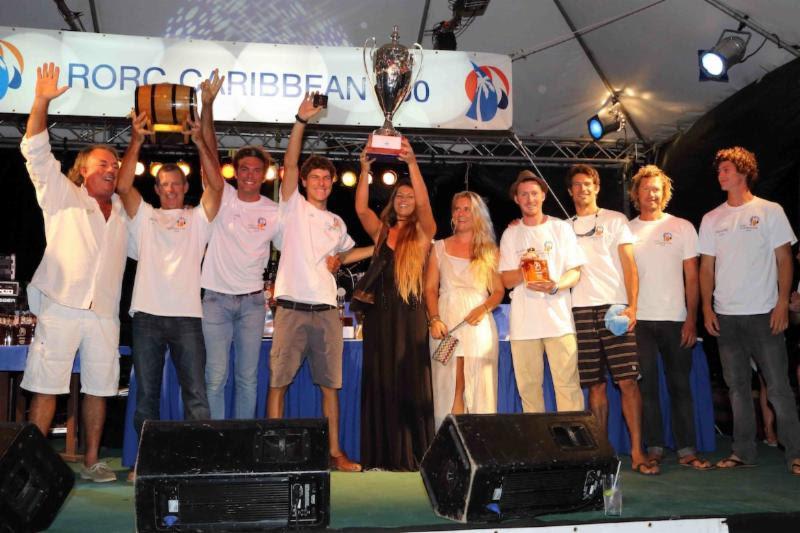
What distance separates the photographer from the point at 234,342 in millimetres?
4352

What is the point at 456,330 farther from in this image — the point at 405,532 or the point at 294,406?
the point at 405,532

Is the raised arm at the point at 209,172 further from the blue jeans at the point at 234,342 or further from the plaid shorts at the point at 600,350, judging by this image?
the plaid shorts at the point at 600,350

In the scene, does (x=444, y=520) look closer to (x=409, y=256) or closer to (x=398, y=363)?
(x=398, y=363)

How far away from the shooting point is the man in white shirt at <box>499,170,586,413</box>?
168 inches

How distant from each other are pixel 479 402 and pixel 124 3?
180 inches

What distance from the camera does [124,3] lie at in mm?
6406

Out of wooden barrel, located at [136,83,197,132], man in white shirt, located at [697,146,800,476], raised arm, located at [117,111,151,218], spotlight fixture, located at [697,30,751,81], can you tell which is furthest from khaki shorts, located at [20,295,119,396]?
spotlight fixture, located at [697,30,751,81]

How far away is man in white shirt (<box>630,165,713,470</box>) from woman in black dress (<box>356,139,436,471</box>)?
53.6 inches

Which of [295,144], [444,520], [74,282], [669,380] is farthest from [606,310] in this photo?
[74,282]

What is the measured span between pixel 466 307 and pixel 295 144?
1.35 meters

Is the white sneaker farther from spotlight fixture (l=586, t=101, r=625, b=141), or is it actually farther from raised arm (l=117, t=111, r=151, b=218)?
spotlight fixture (l=586, t=101, r=625, b=141)

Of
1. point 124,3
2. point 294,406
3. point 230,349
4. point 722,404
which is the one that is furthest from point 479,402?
point 124,3

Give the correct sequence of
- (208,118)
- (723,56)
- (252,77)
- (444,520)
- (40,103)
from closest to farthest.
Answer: (444,520), (40,103), (208,118), (723,56), (252,77)

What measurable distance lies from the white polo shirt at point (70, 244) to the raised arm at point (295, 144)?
3.24 ft
